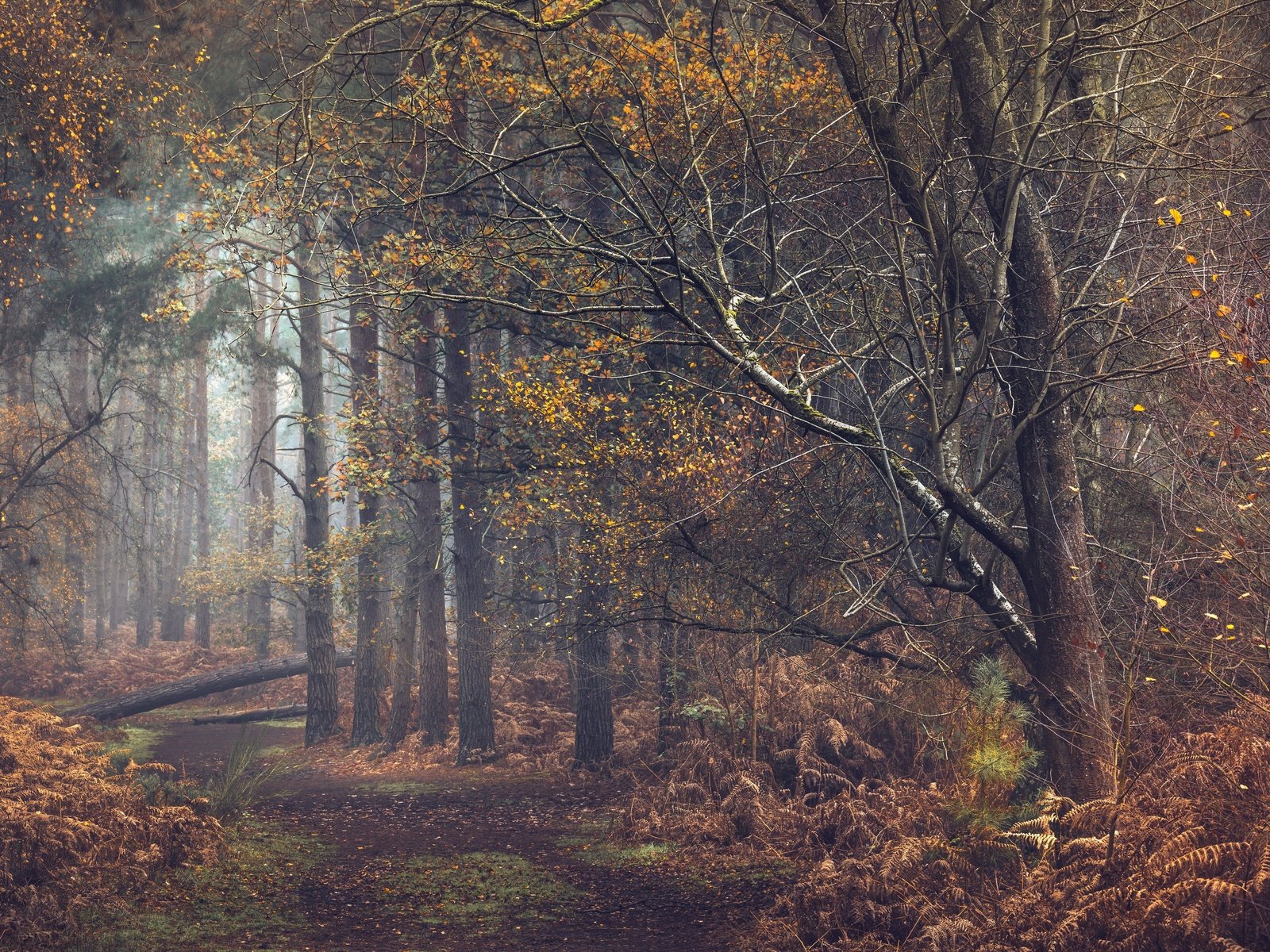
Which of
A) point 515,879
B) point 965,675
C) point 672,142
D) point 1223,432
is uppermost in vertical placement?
point 672,142

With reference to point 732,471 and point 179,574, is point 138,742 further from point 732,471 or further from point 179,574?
point 179,574

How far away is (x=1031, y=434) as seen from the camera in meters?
7.28

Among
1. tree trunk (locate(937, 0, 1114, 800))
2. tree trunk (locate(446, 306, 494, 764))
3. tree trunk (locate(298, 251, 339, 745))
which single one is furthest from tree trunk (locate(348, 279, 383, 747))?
tree trunk (locate(937, 0, 1114, 800))

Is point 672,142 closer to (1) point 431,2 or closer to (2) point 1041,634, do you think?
(1) point 431,2

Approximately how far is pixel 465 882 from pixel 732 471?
4.88m

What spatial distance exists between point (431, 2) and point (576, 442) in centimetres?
625

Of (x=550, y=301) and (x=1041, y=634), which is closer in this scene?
(x=1041, y=634)

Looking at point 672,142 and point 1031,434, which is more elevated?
point 672,142

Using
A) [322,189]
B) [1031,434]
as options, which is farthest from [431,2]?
[322,189]

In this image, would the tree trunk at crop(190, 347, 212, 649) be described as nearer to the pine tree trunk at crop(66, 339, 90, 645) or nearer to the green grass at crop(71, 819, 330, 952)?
the pine tree trunk at crop(66, 339, 90, 645)

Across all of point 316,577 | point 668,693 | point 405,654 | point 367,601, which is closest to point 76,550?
point 316,577

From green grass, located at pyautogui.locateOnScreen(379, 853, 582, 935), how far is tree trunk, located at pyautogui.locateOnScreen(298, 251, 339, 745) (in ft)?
27.4

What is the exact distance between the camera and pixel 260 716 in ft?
66.2

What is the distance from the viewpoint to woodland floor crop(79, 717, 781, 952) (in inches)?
291
